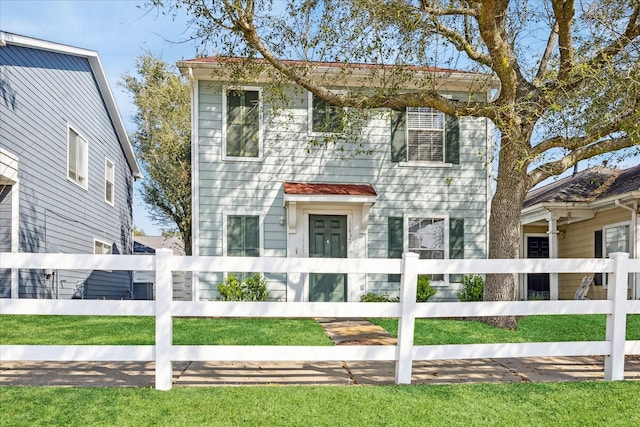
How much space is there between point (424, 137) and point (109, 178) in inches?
387

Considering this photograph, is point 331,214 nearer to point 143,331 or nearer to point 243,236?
point 243,236

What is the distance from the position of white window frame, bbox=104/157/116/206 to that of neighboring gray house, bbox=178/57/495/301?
5779 millimetres

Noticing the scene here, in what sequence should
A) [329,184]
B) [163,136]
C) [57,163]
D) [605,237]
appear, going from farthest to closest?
[163,136], [605,237], [57,163], [329,184]

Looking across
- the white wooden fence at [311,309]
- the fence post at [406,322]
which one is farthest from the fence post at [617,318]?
the fence post at [406,322]

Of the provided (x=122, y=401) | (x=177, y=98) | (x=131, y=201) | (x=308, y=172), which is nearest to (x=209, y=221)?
(x=308, y=172)

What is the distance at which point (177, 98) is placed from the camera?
21.0m

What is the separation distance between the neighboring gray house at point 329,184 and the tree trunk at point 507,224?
2754 millimetres

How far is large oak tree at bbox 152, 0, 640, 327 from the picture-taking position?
21.1ft

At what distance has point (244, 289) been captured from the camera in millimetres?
9992

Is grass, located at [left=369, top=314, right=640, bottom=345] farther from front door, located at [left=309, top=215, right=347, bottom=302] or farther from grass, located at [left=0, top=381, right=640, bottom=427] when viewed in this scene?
grass, located at [left=0, top=381, right=640, bottom=427]

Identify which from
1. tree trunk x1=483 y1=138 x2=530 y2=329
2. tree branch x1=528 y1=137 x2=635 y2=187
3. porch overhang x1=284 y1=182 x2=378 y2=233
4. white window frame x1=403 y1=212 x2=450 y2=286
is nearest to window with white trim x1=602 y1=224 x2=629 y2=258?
white window frame x1=403 y1=212 x2=450 y2=286

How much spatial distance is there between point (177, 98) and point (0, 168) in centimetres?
1299

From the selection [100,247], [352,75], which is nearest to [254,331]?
[352,75]

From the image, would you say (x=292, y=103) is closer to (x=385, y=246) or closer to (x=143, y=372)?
(x=385, y=246)
